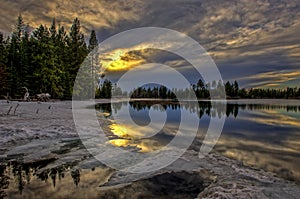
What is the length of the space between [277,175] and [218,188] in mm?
2614

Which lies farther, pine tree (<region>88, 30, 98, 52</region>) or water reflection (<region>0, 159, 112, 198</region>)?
pine tree (<region>88, 30, 98, 52</region>)

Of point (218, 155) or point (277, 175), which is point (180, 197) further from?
point (218, 155)

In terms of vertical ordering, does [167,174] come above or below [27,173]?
below

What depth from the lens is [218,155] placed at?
31.8ft

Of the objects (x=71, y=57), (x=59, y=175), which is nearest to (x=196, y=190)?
(x=59, y=175)

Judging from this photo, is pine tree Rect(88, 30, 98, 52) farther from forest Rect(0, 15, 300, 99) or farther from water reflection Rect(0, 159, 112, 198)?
water reflection Rect(0, 159, 112, 198)

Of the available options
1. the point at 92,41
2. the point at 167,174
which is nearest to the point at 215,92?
the point at 92,41

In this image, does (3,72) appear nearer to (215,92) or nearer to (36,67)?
(36,67)

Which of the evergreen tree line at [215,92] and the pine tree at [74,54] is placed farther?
the evergreen tree line at [215,92]

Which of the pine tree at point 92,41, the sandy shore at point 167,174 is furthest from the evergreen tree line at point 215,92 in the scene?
the sandy shore at point 167,174

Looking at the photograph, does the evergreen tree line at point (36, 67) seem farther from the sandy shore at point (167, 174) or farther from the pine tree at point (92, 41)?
the sandy shore at point (167, 174)

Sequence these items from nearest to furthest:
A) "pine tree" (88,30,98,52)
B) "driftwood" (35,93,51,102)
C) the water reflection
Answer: the water reflection < "driftwood" (35,93,51,102) < "pine tree" (88,30,98,52)

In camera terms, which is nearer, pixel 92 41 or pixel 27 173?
pixel 27 173

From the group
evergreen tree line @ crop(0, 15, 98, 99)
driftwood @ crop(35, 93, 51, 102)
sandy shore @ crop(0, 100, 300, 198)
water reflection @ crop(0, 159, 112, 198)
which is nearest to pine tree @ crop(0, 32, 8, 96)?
evergreen tree line @ crop(0, 15, 98, 99)
